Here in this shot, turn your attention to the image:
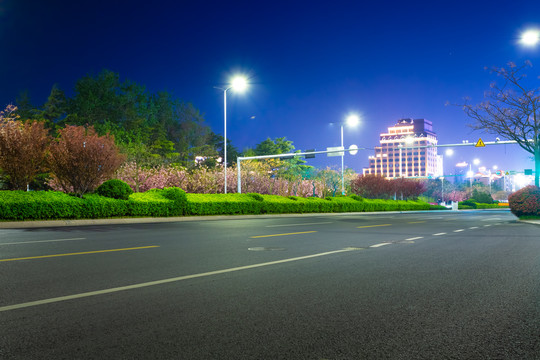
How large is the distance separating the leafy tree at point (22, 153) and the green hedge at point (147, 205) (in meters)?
3.66

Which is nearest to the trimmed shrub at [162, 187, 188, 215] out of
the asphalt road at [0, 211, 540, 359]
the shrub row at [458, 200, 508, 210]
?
the asphalt road at [0, 211, 540, 359]

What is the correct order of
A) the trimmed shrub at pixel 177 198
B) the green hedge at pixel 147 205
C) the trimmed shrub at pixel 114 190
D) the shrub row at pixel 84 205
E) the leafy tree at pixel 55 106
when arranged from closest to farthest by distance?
the shrub row at pixel 84 205 → the green hedge at pixel 147 205 → the trimmed shrub at pixel 114 190 → the trimmed shrub at pixel 177 198 → the leafy tree at pixel 55 106

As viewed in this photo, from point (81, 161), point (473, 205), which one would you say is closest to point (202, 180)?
point (81, 161)

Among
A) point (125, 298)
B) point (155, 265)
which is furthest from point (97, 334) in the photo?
point (155, 265)

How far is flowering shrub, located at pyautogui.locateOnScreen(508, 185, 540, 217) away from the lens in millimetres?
23641

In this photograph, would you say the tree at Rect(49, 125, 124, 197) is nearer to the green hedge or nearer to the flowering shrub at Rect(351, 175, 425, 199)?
the green hedge

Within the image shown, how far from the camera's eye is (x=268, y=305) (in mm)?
4961

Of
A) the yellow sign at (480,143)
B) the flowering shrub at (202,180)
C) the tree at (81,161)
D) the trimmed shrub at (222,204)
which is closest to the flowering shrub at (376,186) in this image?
the flowering shrub at (202,180)

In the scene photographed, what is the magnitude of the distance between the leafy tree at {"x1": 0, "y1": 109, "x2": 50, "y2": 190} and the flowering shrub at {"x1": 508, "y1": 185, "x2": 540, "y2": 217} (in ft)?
83.3

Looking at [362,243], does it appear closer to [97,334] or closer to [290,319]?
[290,319]

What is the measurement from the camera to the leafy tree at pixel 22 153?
2298 cm

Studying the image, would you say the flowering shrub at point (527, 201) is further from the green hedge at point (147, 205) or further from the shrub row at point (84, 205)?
the shrub row at point (84, 205)

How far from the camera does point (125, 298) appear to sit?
17.3 feet

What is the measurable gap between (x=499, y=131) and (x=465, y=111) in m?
2.17
